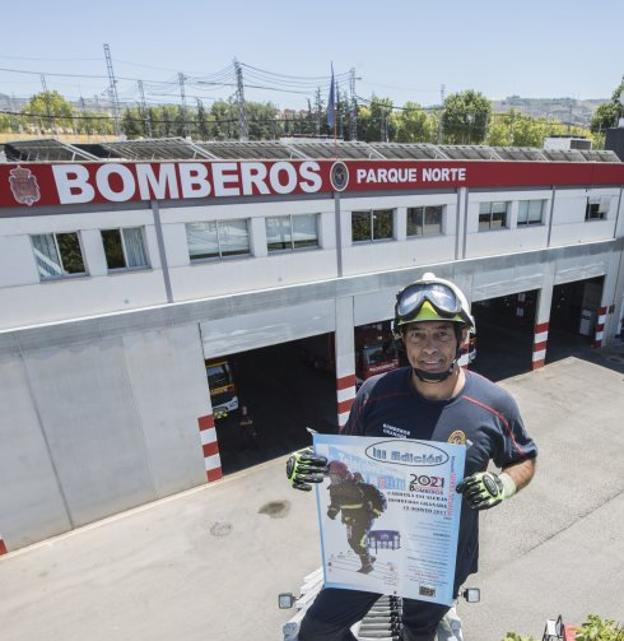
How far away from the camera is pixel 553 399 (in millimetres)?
16547

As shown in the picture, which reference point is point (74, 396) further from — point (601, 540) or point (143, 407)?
point (601, 540)

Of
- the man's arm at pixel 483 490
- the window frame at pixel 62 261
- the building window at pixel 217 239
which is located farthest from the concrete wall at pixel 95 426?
the man's arm at pixel 483 490

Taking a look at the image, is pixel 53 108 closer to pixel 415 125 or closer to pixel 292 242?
pixel 415 125

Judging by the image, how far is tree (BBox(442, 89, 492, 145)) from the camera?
238ft

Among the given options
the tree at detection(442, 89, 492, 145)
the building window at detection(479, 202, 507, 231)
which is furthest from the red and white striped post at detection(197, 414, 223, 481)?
the tree at detection(442, 89, 492, 145)

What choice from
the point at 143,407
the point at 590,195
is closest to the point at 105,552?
the point at 143,407

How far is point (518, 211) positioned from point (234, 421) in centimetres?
1321

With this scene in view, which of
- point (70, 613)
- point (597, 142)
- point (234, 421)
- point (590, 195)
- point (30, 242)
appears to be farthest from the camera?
point (597, 142)

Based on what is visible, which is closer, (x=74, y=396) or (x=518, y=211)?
(x=74, y=396)

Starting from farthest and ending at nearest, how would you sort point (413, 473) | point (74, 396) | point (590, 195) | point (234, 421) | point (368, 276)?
point (590, 195) → point (234, 421) → point (368, 276) → point (74, 396) → point (413, 473)

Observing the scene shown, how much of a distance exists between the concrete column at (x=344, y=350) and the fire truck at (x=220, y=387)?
394 cm

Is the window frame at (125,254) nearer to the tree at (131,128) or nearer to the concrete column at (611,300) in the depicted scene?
the concrete column at (611,300)

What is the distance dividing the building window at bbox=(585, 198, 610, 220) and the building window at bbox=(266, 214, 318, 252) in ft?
43.2

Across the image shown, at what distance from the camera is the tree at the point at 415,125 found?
83.7 metres
